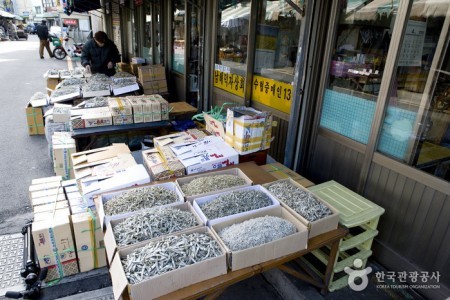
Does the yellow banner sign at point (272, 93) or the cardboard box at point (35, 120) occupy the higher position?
the yellow banner sign at point (272, 93)

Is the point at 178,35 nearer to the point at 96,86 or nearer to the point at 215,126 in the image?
the point at 96,86

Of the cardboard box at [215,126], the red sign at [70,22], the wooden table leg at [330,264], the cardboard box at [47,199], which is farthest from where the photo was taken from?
the red sign at [70,22]

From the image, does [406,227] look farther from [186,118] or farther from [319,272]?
[186,118]

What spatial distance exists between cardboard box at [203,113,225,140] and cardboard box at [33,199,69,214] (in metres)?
1.68

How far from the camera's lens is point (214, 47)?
16.3ft

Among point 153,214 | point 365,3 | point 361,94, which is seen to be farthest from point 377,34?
point 153,214

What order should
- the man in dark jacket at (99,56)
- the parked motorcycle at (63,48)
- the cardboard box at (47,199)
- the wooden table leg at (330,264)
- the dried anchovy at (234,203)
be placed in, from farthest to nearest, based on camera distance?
the parked motorcycle at (63,48), the man in dark jacket at (99,56), the cardboard box at (47,199), the wooden table leg at (330,264), the dried anchovy at (234,203)

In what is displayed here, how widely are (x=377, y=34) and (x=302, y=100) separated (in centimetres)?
92

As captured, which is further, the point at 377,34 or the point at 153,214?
the point at 377,34

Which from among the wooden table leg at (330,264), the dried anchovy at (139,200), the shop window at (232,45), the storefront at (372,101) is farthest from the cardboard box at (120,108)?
the wooden table leg at (330,264)

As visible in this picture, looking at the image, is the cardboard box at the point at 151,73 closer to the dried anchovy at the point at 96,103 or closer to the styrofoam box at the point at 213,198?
the dried anchovy at the point at 96,103

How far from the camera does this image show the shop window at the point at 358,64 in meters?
2.64

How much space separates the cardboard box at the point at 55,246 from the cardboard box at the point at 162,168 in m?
0.78

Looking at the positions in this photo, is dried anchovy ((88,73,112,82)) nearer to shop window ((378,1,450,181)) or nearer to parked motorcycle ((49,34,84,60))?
shop window ((378,1,450,181))
